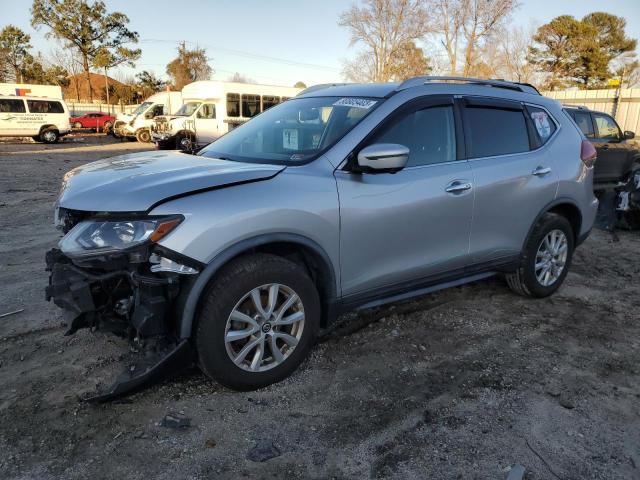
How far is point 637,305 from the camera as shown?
14.8ft

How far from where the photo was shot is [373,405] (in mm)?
2842

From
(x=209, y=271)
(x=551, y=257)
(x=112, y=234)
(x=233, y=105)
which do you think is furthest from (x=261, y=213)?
(x=233, y=105)

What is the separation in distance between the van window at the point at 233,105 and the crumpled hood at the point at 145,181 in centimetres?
1831

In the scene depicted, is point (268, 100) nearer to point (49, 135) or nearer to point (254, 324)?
point (49, 135)

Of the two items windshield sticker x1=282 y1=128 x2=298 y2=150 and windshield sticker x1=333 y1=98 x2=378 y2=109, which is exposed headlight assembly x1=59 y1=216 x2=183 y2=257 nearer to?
windshield sticker x1=282 y1=128 x2=298 y2=150

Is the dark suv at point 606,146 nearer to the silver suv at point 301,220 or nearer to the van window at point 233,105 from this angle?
the silver suv at point 301,220

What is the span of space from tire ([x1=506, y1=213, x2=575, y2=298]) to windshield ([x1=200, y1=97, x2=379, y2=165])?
6.42ft

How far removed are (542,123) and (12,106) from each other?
2597 centimetres

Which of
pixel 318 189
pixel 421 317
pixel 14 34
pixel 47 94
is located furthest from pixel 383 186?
pixel 14 34

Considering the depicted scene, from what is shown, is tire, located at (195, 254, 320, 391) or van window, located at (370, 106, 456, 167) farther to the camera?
van window, located at (370, 106, 456, 167)

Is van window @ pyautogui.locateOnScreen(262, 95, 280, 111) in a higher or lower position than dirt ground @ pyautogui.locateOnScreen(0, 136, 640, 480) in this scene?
higher

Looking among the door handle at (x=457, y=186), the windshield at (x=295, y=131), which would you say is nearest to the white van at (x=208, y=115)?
the windshield at (x=295, y=131)

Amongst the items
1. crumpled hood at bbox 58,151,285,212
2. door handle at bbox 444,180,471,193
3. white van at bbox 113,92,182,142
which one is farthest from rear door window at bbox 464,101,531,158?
white van at bbox 113,92,182,142

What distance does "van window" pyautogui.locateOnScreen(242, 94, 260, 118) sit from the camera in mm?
21234
